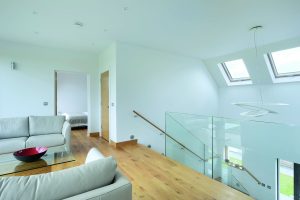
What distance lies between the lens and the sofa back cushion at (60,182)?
2.98 feet

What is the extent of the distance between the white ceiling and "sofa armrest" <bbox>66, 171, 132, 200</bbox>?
2478 millimetres

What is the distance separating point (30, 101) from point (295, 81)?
24.1 feet

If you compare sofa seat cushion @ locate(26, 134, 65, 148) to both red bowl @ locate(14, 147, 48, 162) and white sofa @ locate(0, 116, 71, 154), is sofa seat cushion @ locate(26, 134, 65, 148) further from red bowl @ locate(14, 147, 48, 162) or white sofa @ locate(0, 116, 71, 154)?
red bowl @ locate(14, 147, 48, 162)

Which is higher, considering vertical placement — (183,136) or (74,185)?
(74,185)

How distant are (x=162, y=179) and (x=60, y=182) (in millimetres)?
1850

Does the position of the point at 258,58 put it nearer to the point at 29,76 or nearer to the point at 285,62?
the point at 285,62

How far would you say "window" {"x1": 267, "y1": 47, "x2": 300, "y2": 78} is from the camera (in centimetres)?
445

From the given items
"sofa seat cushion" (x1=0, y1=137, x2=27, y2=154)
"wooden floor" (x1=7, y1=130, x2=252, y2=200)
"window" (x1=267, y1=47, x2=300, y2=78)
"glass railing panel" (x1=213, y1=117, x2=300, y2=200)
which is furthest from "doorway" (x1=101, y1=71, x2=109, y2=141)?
"window" (x1=267, y1=47, x2=300, y2=78)

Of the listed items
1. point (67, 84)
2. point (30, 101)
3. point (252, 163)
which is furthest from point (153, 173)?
point (67, 84)

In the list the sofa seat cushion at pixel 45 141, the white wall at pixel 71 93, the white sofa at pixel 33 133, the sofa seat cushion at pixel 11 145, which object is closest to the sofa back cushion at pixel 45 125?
the white sofa at pixel 33 133

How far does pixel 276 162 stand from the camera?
11.0ft

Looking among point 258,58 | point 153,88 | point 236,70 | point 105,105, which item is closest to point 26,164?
point 105,105

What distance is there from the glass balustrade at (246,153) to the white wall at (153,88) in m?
0.76

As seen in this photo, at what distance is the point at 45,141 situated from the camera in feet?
10.5
